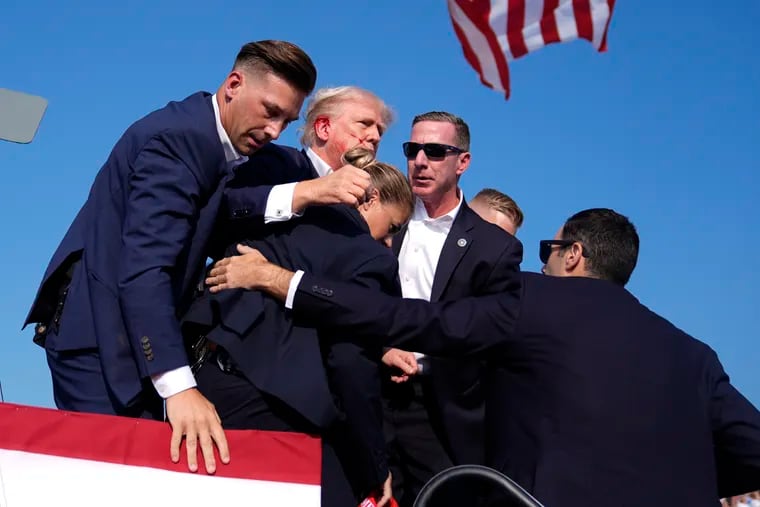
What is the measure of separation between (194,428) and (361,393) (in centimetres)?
→ 66

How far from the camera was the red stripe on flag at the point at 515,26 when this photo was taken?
13.5ft

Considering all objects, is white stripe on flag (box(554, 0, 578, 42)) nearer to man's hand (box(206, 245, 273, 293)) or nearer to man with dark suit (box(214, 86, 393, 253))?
man with dark suit (box(214, 86, 393, 253))

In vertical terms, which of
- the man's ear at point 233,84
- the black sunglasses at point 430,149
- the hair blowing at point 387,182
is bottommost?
the hair blowing at point 387,182

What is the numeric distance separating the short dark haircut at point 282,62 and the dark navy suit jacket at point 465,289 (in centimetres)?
158

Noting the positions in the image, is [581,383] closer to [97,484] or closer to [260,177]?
[260,177]

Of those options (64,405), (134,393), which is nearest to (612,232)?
(134,393)

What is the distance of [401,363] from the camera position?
4918 millimetres

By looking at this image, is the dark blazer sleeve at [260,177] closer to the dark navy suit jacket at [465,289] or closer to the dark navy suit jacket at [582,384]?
the dark navy suit jacket at [582,384]

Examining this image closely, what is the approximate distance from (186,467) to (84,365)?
1.82 ft

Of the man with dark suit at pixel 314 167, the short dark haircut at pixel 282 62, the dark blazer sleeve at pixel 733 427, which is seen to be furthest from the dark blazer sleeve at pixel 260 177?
the dark blazer sleeve at pixel 733 427

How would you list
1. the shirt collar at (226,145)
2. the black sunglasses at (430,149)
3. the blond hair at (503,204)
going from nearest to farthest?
the shirt collar at (226,145) → the black sunglasses at (430,149) → the blond hair at (503,204)

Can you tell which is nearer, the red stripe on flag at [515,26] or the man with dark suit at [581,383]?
the man with dark suit at [581,383]

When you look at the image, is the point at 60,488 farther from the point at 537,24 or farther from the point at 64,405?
the point at 537,24

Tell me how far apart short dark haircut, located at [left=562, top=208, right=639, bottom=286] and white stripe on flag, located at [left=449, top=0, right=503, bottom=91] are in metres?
0.79
